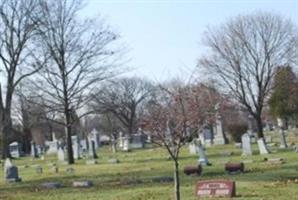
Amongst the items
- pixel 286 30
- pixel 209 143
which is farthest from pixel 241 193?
pixel 286 30

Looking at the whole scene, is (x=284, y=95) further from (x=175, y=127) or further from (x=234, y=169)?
(x=175, y=127)

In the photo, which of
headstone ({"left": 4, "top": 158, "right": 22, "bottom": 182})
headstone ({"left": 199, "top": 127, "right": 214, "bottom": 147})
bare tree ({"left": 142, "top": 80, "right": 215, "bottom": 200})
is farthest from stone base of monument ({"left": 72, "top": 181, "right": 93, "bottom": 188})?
headstone ({"left": 199, "top": 127, "right": 214, "bottom": 147})

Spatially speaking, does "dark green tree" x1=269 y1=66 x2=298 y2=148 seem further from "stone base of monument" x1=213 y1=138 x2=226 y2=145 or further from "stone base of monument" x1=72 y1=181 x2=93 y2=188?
"stone base of monument" x1=72 y1=181 x2=93 y2=188

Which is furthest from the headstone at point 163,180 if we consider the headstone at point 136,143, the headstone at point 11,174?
the headstone at point 136,143

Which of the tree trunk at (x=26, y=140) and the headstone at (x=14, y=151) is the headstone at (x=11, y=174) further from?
the tree trunk at (x=26, y=140)

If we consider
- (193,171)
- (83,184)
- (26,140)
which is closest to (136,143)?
(26,140)

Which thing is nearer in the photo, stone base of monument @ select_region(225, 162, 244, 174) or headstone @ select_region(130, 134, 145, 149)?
stone base of monument @ select_region(225, 162, 244, 174)

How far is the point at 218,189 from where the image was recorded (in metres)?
14.0

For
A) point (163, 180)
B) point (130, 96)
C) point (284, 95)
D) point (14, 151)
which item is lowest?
point (163, 180)

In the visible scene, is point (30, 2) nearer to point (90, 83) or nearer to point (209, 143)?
point (90, 83)

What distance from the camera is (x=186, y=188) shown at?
16641 millimetres

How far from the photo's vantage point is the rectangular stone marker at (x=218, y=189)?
13898 mm

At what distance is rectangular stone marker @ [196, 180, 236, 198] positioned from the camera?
13.9m

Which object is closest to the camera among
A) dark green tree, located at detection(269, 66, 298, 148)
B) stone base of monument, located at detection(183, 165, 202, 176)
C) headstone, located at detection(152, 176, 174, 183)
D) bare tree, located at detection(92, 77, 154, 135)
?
headstone, located at detection(152, 176, 174, 183)
